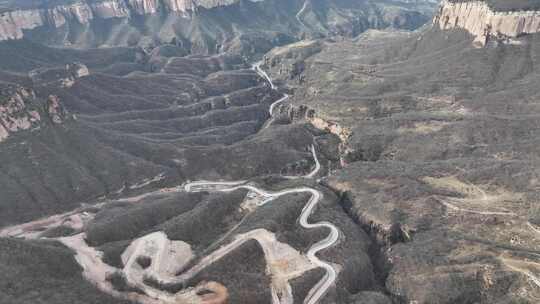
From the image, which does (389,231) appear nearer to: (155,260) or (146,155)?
(155,260)

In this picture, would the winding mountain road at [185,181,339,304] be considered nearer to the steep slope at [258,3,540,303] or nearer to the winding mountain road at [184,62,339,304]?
the winding mountain road at [184,62,339,304]

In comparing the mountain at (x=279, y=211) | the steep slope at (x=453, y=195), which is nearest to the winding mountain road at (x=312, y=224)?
the mountain at (x=279, y=211)

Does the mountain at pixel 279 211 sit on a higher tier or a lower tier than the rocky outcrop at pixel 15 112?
lower

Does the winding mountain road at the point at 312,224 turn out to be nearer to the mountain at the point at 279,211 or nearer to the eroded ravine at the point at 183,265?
the eroded ravine at the point at 183,265

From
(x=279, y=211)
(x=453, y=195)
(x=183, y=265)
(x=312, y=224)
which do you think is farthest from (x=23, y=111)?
(x=453, y=195)

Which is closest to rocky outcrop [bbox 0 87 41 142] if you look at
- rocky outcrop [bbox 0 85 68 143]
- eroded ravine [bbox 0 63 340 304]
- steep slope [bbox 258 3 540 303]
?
rocky outcrop [bbox 0 85 68 143]

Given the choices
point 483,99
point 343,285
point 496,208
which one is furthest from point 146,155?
point 483,99

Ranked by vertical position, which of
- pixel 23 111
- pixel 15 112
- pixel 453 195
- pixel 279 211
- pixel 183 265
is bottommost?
pixel 183 265

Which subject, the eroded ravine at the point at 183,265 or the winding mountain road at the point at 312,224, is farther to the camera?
the winding mountain road at the point at 312,224

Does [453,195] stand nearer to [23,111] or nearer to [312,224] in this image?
[312,224]

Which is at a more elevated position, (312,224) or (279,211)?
(279,211)

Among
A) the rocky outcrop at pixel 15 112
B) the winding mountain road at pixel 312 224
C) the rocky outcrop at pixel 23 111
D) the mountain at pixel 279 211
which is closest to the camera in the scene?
the mountain at pixel 279 211
